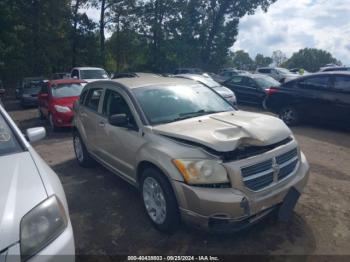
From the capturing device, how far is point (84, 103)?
19.7 ft

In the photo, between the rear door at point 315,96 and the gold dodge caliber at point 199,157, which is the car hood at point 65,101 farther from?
the rear door at point 315,96

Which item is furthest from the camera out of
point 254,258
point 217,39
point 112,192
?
point 217,39

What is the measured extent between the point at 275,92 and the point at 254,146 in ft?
23.8

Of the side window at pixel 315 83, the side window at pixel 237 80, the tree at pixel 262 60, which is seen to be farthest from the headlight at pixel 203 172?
the tree at pixel 262 60

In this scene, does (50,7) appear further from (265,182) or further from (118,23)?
(265,182)

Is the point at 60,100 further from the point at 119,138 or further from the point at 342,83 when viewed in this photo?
the point at 342,83

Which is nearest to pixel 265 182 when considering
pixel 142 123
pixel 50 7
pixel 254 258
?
pixel 254 258

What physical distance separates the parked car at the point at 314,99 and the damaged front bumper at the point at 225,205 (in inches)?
240

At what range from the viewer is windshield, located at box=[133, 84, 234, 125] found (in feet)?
13.5

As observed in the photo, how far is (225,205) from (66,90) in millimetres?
8885

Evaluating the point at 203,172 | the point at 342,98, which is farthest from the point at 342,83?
the point at 203,172

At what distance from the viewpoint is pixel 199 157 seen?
3.21m

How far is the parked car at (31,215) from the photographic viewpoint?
204 centimetres

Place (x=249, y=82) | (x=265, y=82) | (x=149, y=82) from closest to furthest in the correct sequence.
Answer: (x=149, y=82)
(x=265, y=82)
(x=249, y=82)
